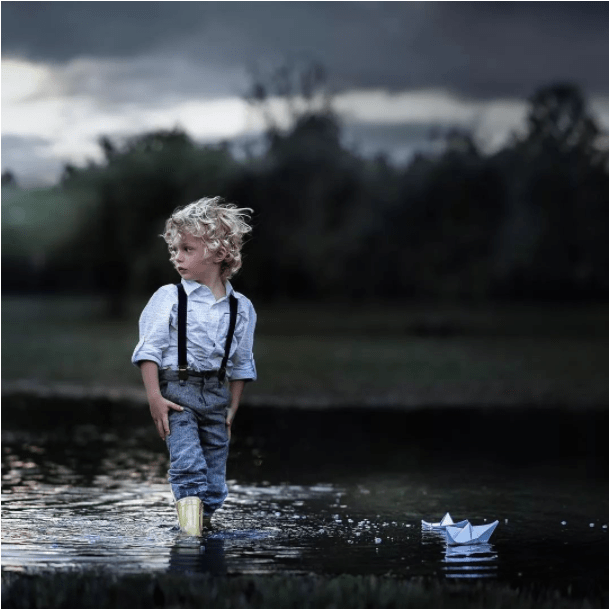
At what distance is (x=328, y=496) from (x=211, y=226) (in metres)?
2.50

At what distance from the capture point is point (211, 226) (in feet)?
21.2

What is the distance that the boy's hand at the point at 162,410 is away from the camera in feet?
21.0

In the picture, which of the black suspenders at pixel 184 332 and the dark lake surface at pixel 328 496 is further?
the black suspenders at pixel 184 332

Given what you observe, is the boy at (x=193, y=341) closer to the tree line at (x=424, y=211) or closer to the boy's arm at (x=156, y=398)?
the boy's arm at (x=156, y=398)

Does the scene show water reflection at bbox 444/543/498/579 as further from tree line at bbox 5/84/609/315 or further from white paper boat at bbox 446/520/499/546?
tree line at bbox 5/84/609/315

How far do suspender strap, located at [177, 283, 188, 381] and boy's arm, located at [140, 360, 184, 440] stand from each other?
12 cm

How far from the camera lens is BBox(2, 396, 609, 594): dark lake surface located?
5980mm

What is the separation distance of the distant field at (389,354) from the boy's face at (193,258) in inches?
348

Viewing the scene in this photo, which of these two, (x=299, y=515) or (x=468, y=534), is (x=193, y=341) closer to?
(x=299, y=515)

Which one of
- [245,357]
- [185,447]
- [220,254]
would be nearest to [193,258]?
[220,254]

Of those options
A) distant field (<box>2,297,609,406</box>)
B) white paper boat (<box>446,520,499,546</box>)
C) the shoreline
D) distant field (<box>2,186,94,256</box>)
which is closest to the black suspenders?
white paper boat (<box>446,520,499,546</box>)

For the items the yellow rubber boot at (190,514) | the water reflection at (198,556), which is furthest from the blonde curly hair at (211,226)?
the water reflection at (198,556)

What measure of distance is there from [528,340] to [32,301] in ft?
59.0

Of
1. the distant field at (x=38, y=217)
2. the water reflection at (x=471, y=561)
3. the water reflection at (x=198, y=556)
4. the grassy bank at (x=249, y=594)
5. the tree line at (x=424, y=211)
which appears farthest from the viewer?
the distant field at (x=38, y=217)
